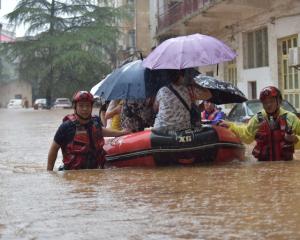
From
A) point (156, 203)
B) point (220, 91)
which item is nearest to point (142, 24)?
point (220, 91)

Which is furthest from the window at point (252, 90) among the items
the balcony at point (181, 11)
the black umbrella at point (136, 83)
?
the black umbrella at point (136, 83)

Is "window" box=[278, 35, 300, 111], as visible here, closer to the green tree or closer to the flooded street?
the flooded street

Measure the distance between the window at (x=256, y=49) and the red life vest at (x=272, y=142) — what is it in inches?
561

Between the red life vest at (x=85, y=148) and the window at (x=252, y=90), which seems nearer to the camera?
the red life vest at (x=85, y=148)

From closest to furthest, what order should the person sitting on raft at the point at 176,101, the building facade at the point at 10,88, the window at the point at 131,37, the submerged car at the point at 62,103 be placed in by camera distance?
the person sitting on raft at the point at 176,101 < the submerged car at the point at 62,103 < the window at the point at 131,37 < the building facade at the point at 10,88

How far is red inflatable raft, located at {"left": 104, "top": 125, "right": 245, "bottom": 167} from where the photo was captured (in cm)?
709

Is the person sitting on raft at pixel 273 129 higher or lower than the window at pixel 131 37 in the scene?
lower

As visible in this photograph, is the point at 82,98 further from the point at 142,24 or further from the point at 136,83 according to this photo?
the point at 142,24

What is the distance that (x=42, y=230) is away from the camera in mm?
3842

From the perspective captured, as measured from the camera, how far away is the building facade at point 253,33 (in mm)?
19438

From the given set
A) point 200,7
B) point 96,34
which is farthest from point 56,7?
point 200,7

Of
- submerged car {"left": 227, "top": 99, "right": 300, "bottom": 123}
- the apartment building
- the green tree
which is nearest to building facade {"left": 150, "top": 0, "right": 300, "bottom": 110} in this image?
submerged car {"left": 227, "top": 99, "right": 300, "bottom": 123}

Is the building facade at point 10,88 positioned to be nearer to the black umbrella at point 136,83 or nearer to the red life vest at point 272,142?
the black umbrella at point 136,83

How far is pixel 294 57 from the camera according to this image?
17.6m
